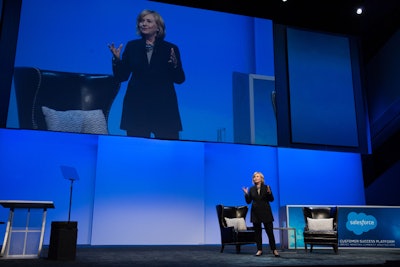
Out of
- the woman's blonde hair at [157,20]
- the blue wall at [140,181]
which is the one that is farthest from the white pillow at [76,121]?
the woman's blonde hair at [157,20]

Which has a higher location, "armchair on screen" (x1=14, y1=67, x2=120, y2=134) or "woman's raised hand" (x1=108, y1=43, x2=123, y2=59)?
"woman's raised hand" (x1=108, y1=43, x2=123, y2=59)

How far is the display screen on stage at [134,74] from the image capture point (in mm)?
6570

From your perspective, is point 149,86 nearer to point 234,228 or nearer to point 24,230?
point 234,228

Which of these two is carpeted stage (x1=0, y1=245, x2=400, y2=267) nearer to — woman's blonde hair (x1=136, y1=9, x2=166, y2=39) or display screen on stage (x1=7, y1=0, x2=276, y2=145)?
display screen on stage (x1=7, y1=0, x2=276, y2=145)

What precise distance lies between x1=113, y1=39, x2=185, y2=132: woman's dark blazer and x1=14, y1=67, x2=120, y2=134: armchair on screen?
1.21 feet

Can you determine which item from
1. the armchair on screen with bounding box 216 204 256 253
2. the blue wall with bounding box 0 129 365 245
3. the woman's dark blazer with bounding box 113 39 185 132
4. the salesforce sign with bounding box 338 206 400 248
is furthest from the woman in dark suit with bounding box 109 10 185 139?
the salesforce sign with bounding box 338 206 400 248

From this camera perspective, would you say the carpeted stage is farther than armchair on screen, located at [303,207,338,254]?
No

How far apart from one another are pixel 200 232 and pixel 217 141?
5.87 feet

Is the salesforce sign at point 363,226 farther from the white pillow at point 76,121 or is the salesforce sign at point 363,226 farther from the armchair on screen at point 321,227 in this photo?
the white pillow at point 76,121

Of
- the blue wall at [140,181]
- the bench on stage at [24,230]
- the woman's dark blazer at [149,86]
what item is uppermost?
the woman's dark blazer at [149,86]

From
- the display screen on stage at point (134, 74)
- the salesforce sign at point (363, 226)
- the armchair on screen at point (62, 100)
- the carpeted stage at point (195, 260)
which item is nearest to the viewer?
the carpeted stage at point (195, 260)

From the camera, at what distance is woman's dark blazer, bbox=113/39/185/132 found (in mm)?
6934

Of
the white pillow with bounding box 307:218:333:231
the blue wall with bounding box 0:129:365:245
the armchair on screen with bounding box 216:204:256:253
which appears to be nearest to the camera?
the armchair on screen with bounding box 216:204:256:253

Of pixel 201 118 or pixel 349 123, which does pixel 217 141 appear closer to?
pixel 201 118
